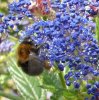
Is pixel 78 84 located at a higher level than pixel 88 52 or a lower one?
lower

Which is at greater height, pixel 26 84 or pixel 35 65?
pixel 35 65

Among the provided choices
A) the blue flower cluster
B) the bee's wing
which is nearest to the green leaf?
the bee's wing

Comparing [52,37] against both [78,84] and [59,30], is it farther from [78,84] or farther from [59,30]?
[78,84]

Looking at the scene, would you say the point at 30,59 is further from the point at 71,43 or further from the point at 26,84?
the point at 26,84

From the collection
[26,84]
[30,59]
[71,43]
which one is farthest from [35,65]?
[26,84]

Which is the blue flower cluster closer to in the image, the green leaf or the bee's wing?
the bee's wing

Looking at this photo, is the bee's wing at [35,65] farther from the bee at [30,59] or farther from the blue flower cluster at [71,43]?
the blue flower cluster at [71,43]

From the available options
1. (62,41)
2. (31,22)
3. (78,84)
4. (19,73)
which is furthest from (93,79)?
(19,73)
